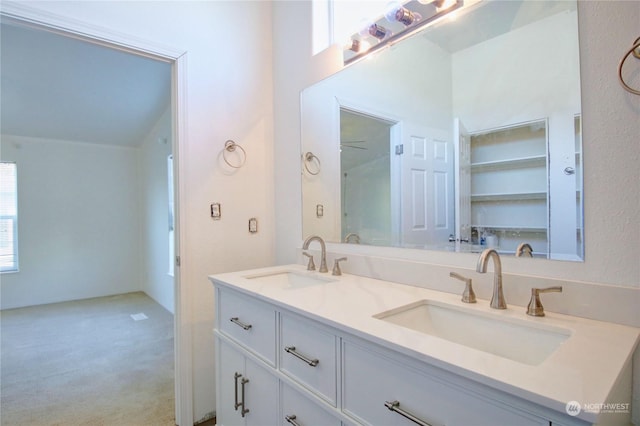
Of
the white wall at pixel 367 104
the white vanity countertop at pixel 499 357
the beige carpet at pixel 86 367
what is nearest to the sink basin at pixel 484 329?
the white vanity countertop at pixel 499 357

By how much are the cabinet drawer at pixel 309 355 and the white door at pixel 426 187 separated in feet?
2.10

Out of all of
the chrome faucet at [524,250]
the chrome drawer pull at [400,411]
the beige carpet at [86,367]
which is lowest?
the beige carpet at [86,367]

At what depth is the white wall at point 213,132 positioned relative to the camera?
1812 millimetres

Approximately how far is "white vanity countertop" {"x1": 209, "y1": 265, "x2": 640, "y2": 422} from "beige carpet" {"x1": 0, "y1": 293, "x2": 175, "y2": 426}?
153 cm

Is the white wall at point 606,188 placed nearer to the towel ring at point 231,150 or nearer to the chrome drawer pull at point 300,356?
the chrome drawer pull at point 300,356

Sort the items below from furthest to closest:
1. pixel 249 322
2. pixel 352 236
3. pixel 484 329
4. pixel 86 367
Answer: pixel 86 367 → pixel 352 236 → pixel 249 322 → pixel 484 329

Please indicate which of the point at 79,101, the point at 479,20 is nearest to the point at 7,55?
the point at 79,101

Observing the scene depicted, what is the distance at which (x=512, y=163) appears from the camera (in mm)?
1139

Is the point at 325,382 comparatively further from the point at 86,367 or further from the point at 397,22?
the point at 86,367

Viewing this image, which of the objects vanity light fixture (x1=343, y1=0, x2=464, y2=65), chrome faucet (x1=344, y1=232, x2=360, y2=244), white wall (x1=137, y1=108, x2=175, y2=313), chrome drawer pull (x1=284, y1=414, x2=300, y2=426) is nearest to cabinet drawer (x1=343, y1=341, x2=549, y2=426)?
chrome drawer pull (x1=284, y1=414, x2=300, y2=426)

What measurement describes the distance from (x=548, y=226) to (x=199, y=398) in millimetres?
1965

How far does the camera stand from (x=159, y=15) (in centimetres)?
175

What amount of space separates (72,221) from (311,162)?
4466 mm

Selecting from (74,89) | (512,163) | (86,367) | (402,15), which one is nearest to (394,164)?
(512,163)
